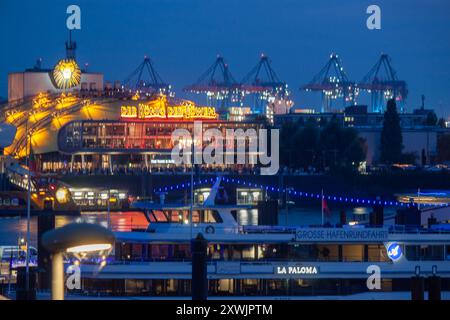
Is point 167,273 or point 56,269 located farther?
point 167,273

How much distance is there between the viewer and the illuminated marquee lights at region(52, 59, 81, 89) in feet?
152

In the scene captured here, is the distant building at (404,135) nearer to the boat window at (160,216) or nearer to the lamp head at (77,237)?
the boat window at (160,216)

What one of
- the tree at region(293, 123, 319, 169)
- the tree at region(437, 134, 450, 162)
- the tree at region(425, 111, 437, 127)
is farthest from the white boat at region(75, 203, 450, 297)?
the tree at region(425, 111, 437, 127)

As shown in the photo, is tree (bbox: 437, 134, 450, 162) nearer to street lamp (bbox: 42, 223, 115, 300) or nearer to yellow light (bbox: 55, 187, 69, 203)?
yellow light (bbox: 55, 187, 69, 203)

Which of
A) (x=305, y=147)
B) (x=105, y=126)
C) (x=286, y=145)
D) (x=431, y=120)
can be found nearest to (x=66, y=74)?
(x=105, y=126)

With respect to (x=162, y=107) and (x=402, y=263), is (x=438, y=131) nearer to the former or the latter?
(x=162, y=107)

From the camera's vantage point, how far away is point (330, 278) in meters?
9.94

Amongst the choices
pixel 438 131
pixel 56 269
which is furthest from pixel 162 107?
pixel 56 269

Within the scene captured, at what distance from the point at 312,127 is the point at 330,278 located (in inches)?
1295

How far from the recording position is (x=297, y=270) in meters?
9.95

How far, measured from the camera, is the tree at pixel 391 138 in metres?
41.0

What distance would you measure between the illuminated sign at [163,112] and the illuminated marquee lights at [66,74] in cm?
349

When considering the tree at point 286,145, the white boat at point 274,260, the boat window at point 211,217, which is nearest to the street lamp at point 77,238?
the white boat at point 274,260

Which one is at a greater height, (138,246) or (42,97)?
(42,97)
